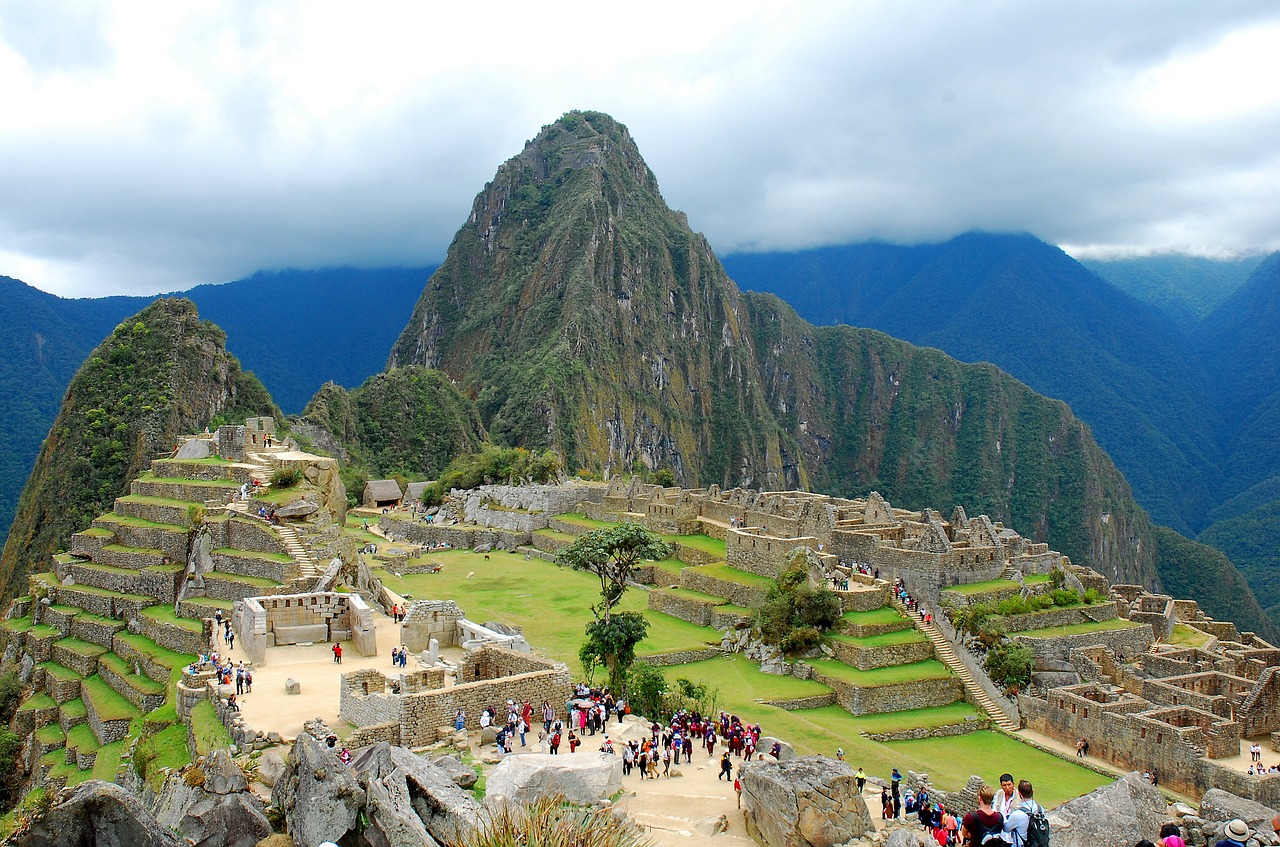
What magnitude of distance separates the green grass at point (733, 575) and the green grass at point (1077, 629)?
849 centimetres

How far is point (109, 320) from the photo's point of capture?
11369cm

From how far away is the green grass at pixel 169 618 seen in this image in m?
24.8

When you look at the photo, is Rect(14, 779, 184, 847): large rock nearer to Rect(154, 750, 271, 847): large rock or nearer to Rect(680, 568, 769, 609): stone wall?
Rect(154, 750, 271, 847): large rock

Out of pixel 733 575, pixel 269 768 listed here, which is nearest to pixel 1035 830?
pixel 269 768

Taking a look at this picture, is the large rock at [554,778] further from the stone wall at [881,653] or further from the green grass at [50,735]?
the green grass at [50,735]

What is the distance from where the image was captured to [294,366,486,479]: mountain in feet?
317

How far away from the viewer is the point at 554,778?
11320 millimetres

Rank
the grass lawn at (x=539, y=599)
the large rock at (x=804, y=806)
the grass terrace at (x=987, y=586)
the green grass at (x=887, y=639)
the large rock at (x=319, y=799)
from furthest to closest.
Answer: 1. the grass terrace at (x=987, y=586)
2. the grass lawn at (x=539, y=599)
3. the green grass at (x=887, y=639)
4. the large rock at (x=804, y=806)
5. the large rock at (x=319, y=799)

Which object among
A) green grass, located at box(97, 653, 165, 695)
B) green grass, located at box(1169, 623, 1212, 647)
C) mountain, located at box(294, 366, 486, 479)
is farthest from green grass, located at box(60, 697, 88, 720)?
mountain, located at box(294, 366, 486, 479)

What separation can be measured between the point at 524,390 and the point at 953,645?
111m

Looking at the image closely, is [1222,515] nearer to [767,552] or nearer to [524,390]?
[524,390]

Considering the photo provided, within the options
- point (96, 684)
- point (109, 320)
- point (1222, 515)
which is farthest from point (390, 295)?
point (96, 684)

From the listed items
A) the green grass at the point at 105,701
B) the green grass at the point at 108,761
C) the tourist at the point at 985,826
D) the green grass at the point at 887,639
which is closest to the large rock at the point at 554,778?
the tourist at the point at 985,826

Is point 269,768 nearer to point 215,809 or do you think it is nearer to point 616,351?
point 215,809
